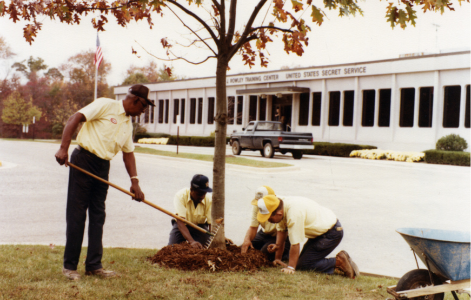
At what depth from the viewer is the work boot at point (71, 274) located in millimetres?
4469

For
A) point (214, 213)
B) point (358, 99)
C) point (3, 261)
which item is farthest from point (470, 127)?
point (3, 261)

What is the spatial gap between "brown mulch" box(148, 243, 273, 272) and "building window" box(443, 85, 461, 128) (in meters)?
23.8

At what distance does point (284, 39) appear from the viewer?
518 cm

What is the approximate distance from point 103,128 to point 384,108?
89.7ft

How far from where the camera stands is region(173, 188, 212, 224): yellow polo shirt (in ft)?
18.7

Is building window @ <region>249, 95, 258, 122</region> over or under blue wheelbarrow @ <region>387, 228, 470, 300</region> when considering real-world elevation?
over

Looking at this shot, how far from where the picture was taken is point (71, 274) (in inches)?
177

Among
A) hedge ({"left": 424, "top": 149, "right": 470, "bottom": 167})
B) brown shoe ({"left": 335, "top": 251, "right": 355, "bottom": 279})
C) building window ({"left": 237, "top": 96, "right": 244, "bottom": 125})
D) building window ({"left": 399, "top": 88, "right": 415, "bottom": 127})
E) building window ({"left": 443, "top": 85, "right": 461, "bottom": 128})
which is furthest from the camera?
building window ({"left": 237, "top": 96, "right": 244, "bottom": 125})

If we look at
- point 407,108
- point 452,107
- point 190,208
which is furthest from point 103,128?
point 407,108

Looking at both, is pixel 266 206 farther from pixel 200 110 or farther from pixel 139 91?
pixel 200 110

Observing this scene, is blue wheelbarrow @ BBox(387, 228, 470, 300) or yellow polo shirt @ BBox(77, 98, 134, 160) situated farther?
yellow polo shirt @ BBox(77, 98, 134, 160)

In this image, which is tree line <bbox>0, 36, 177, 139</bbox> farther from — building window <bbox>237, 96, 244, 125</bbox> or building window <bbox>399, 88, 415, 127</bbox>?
building window <bbox>399, 88, 415, 127</bbox>

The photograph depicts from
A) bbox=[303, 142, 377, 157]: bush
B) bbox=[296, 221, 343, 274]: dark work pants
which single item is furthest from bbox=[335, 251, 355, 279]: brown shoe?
bbox=[303, 142, 377, 157]: bush

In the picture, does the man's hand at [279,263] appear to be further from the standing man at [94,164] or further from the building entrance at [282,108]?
the building entrance at [282,108]
